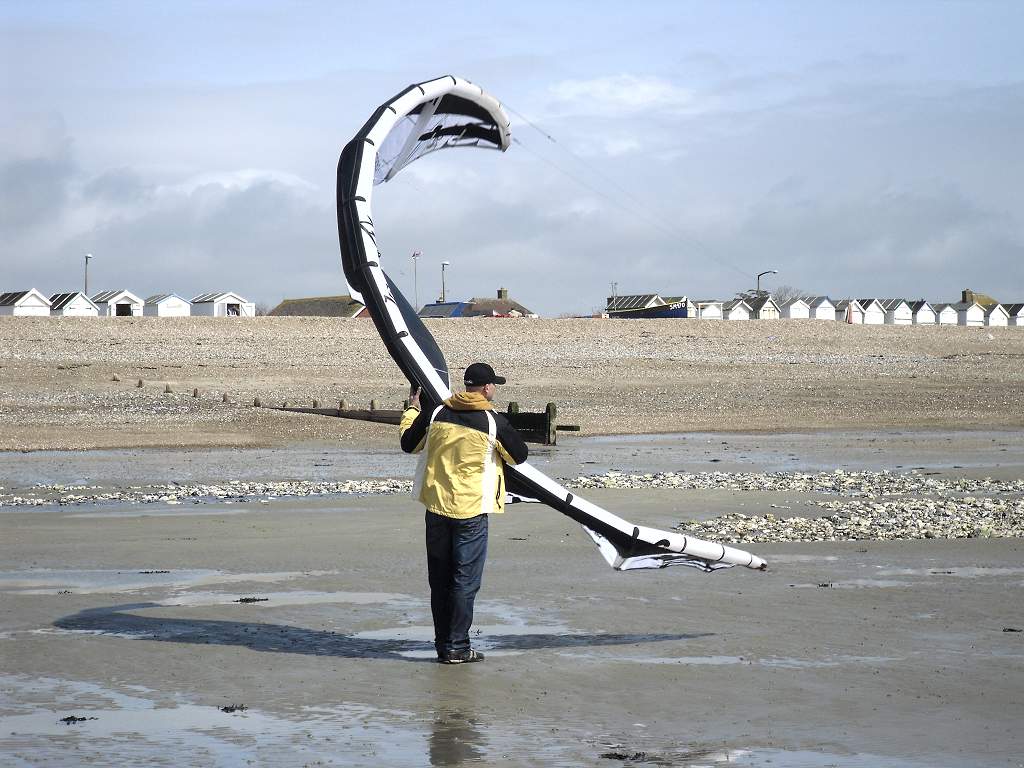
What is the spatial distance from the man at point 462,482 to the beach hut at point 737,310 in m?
107

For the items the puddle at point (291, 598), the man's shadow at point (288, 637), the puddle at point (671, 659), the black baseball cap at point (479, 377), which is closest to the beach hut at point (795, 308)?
the puddle at point (291, 598)

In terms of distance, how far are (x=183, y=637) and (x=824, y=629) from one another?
4.22 m

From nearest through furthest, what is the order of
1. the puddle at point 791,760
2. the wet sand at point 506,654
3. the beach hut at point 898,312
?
the puddle at point 791,760 → the wet sand at point 506,654 → the beach hut at point 898,312

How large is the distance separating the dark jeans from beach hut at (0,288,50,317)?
9058 centimetres

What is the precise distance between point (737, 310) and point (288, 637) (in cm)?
10836

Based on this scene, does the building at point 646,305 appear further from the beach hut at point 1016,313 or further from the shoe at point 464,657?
the shoe at point 464,657

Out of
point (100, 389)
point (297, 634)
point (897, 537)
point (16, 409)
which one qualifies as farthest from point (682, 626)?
point (100, 389)

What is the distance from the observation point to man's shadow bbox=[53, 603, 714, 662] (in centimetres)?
873

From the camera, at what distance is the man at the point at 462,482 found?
851cm

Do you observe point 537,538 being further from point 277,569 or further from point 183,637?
point 183,637

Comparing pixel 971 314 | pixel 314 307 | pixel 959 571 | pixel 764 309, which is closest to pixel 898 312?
pixel 971 314

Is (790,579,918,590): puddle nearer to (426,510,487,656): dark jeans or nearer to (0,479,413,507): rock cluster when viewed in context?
(426,510,487,656): dark jeans

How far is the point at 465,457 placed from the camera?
8.59 m

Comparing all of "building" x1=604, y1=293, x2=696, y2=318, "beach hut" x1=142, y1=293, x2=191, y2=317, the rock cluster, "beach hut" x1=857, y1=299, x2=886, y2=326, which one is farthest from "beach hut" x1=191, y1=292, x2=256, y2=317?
the rock cluster
